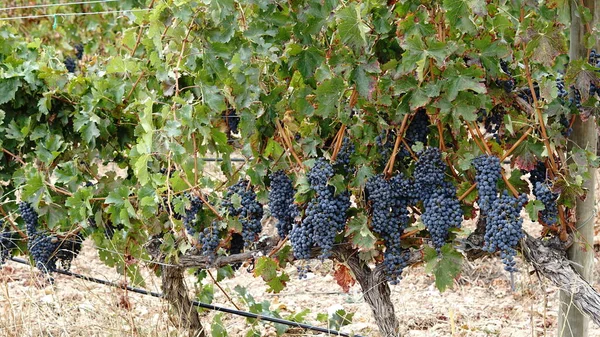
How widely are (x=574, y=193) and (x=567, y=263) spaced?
0.91 ft

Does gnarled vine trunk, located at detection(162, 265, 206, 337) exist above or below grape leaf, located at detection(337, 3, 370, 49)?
below

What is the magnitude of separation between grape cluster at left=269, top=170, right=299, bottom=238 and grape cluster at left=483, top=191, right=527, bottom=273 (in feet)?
2.41

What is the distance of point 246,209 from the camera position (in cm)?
329

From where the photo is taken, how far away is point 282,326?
423 cm

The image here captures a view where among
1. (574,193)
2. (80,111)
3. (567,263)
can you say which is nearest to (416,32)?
(574,193)

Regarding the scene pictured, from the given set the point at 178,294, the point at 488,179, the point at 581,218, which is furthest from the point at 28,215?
the point at 581,218

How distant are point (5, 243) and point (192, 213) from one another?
55.0 inches

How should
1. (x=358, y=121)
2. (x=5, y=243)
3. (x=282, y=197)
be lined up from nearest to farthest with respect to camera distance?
(x=358, y=121) → (x=282, y=197) → (x=5, y=243)

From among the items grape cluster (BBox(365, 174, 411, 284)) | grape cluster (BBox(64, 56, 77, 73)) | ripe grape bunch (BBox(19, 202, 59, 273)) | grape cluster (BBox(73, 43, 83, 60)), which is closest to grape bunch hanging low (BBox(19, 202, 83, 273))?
ripe grape bunch (BBox(19, 202, 59, 273))

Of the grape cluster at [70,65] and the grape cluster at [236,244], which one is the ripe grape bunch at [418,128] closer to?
the grape cluster at [236,244]

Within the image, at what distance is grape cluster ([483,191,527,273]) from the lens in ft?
9.21

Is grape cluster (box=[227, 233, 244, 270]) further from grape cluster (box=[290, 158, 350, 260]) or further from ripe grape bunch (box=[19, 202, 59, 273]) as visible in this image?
ripe grape bunch (box=[19, 202, 59, 273])

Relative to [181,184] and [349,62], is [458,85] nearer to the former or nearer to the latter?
[349,62]

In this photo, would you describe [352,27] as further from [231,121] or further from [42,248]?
[42,248]
